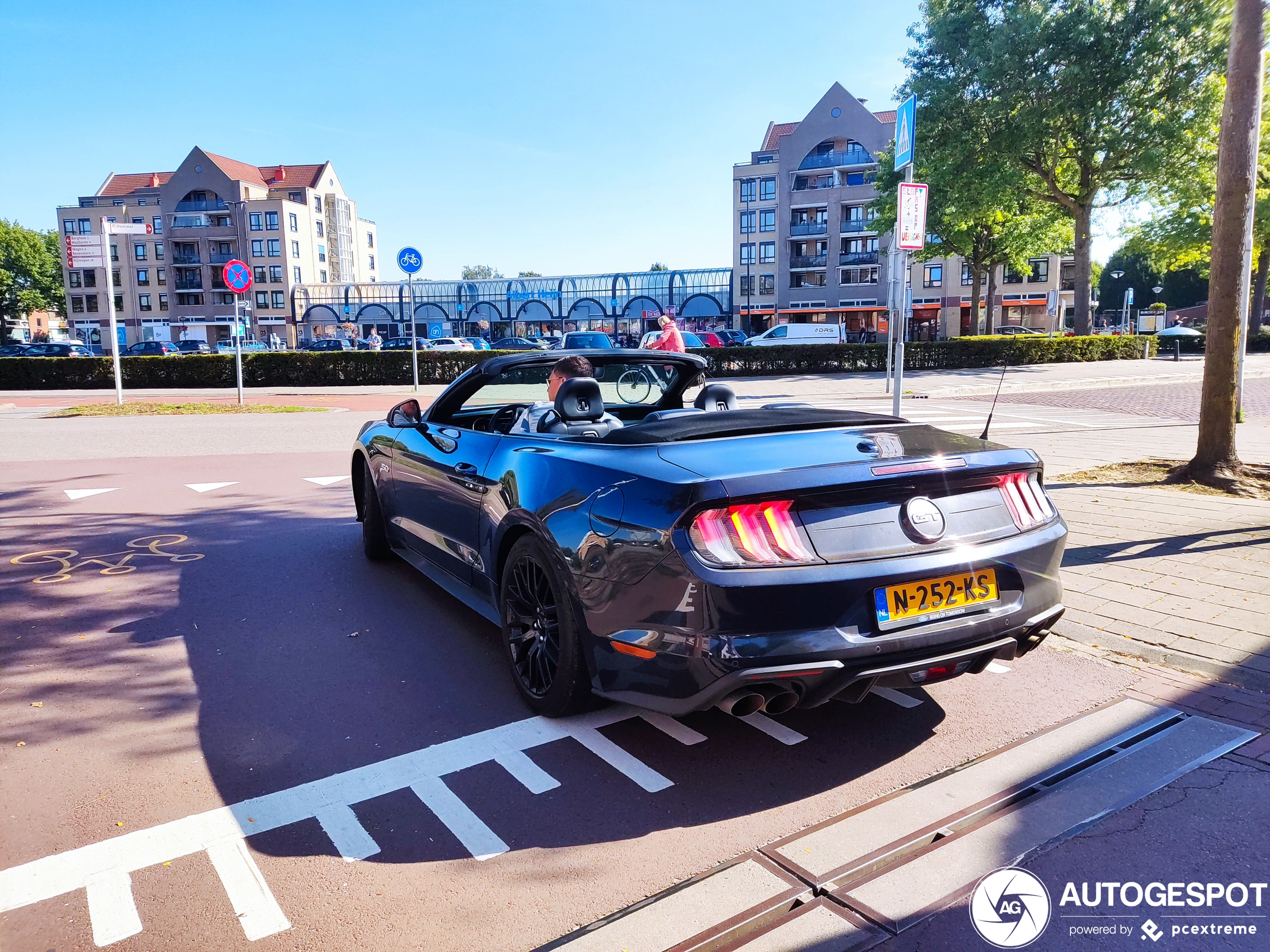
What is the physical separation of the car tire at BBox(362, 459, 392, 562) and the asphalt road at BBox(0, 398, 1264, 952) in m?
0.17

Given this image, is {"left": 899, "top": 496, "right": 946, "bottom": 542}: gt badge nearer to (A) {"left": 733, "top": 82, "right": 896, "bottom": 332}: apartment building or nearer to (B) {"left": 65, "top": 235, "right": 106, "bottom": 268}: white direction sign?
(B) {"left": 65, "top": 235, "right": 106, "bottom": 268}: white direction sign

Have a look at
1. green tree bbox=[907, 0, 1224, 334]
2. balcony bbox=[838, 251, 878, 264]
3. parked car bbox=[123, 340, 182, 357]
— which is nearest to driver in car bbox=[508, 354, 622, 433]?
green tree bbox=[907, 0, 1224, 334]

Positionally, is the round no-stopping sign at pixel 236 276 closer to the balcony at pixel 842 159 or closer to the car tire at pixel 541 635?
the car tire at pixel 541 635

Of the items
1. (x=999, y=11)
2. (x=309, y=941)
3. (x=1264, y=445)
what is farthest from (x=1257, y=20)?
(x=999, y=11)

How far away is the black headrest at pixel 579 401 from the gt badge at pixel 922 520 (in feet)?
5.32

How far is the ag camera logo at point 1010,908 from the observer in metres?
2.27

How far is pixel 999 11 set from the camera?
31062 mm

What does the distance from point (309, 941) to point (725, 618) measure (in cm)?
144

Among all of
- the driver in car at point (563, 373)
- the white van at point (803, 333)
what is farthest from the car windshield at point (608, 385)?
the white van at point (803, 333)

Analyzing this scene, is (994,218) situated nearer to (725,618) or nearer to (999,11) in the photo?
(999,11)

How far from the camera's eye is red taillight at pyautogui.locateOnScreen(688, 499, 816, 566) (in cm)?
288

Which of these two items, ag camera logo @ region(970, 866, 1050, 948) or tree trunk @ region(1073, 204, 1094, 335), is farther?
tree trunk @ region(1073, 204, 1094, 335)

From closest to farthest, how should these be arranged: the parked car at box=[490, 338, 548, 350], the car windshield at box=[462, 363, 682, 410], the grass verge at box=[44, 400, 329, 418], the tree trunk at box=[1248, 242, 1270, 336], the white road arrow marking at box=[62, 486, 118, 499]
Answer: the car windshield at box=[462, 363, 682, 410], the white road arrow marking at box=[62, 486, 118, 499], the grass verge at box=[44, 400, 329, 418], the parked car at box=[490, 338, 548, 350], the tree trunk at box=[1248, 242, 1270, 336]

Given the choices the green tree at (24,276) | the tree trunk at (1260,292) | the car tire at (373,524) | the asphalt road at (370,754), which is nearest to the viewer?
the asphalt road at (370,754)
